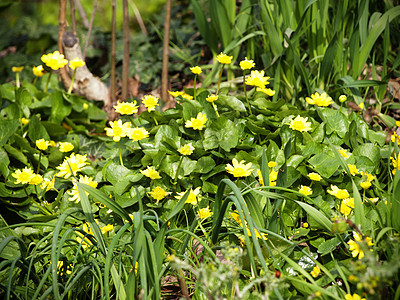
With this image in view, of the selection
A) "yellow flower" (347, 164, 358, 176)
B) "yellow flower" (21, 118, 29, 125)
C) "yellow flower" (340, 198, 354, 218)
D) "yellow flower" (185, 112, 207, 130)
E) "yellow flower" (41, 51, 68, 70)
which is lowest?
"yellow flower" (340, 198, 354, 218)

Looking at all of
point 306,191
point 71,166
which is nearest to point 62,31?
point 71,166

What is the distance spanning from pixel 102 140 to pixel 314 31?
1.42 m

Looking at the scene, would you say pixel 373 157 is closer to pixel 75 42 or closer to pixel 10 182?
pixel 10 182

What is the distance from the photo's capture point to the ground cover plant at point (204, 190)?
3.87 ft

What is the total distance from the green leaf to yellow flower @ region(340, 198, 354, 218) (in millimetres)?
1578

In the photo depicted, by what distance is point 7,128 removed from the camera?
6.43 ft

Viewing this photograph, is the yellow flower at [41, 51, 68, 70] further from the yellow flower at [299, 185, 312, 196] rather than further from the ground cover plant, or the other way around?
the yellow flower at [299, 185, 312, 196]

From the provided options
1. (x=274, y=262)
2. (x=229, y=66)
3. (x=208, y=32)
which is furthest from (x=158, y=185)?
(x=208, y=32)

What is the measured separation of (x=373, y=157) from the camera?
1655mm

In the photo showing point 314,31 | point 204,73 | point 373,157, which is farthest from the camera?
point 204,73

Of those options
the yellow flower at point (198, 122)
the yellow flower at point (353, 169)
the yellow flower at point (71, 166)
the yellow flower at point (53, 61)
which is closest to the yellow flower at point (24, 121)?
the yellow flower at point (53, 61)

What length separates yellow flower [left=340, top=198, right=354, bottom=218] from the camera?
1.33 m

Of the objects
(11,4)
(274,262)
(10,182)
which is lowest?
(274,262)

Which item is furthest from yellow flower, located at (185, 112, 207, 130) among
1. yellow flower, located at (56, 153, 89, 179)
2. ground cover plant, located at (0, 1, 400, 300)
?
Result: yellow flower, located at (56, 153, 89, 179)
